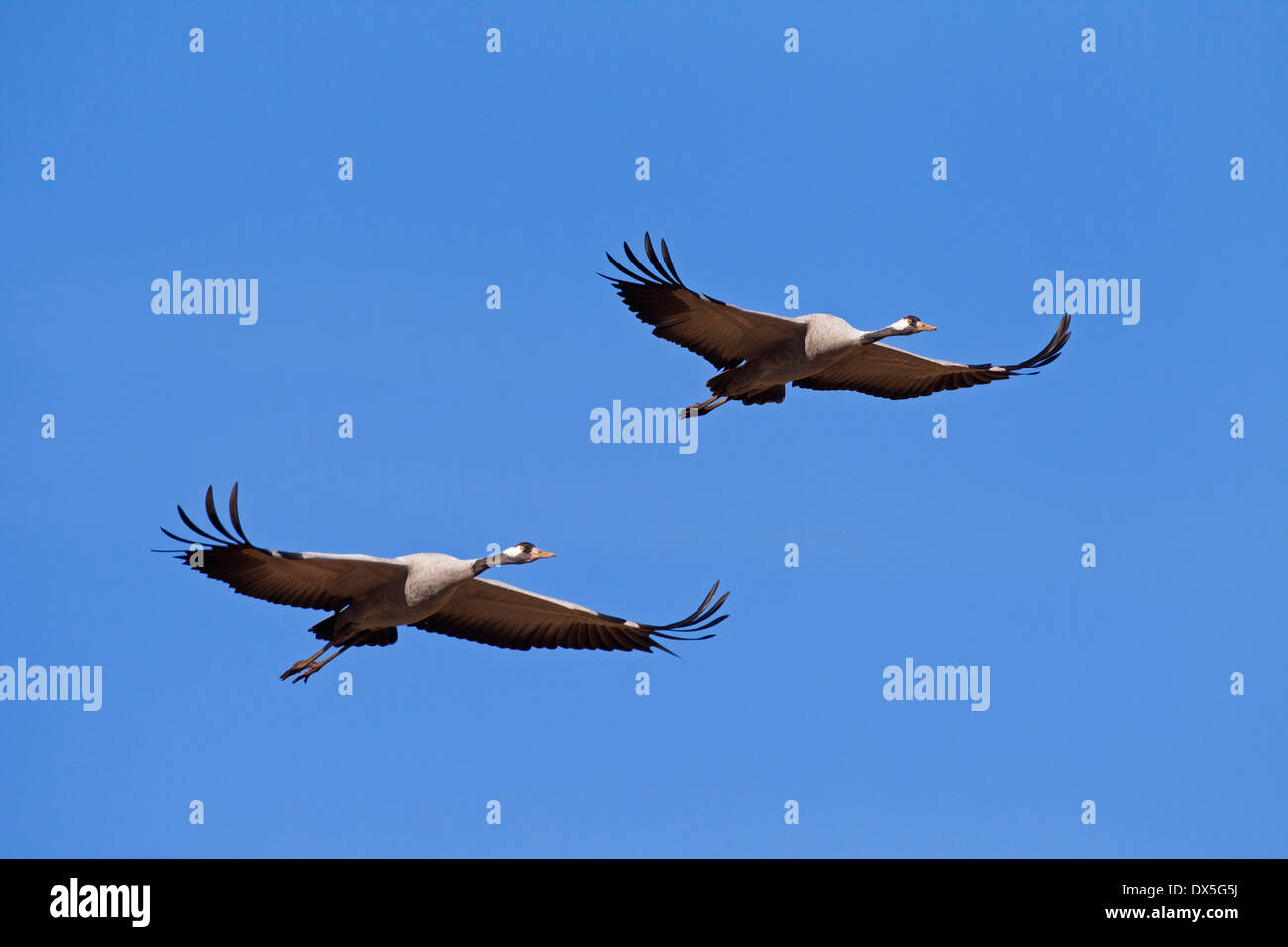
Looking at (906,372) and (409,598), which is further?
(906,372)

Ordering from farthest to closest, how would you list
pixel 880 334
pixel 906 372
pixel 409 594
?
1. pixel 906 372
2. pixel 880 334
3. pixel 409 594

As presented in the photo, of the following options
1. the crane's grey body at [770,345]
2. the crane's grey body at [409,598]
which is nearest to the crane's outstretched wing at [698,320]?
the crane's grey body at [770,345]

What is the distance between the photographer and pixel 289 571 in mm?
24344

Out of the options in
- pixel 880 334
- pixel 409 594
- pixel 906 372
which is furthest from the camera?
pixel 906 372

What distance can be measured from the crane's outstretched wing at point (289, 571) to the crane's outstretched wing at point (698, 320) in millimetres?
5743

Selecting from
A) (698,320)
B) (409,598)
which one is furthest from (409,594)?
(698,320)

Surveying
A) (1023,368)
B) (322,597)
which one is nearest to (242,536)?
(322,597)

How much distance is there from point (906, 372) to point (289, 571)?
10.9 meters

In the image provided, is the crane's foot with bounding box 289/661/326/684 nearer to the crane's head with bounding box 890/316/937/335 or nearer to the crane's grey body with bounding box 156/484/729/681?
the crane's grey body with bounding box 156/484/729/681

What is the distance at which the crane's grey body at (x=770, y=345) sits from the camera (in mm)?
26359

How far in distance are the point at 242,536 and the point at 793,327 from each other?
29.8 feet

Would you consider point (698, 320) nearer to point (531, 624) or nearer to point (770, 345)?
point (770, 345)

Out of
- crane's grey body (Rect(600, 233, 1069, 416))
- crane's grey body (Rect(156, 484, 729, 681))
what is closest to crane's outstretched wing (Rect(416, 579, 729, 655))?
crane's grey body (Rect(156, 484, 729, 681))
